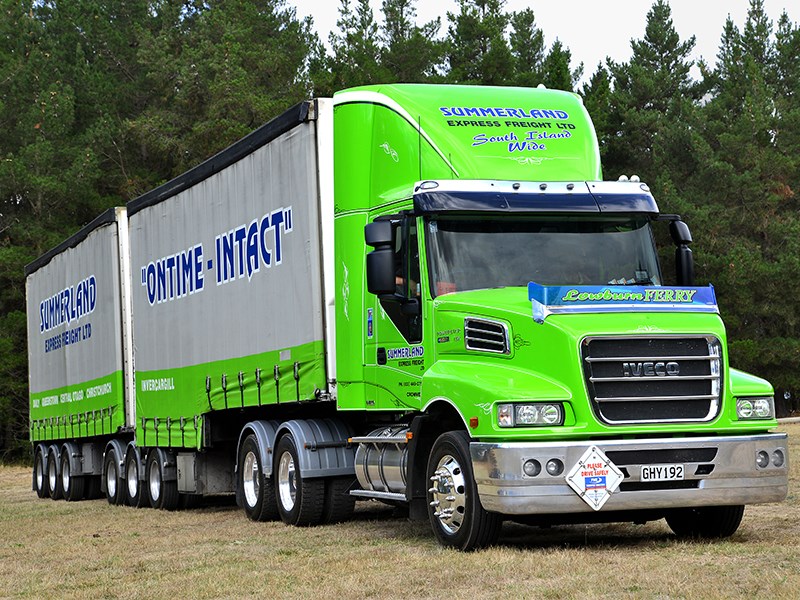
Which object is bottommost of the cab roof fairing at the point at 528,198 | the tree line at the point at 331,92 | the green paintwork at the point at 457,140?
the cab roof fairing at the point at 528,198

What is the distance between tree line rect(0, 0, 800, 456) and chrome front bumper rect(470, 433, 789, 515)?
39.7 m

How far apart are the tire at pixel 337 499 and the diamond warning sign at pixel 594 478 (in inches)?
177

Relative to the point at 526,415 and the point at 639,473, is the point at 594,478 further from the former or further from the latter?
the point at 526,415

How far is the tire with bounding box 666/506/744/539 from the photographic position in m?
11.6

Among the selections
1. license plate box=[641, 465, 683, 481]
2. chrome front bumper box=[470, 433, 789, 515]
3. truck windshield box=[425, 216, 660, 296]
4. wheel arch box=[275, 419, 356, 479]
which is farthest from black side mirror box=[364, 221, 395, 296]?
wheel arch box=[275, 419, 356, 479]

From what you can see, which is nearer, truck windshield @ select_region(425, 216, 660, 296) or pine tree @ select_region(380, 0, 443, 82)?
truck windshield @ select_region(425, 216, 660, 296)

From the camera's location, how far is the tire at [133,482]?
21.0 m

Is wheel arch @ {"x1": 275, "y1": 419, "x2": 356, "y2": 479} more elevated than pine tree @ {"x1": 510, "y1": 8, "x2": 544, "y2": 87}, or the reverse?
pine tree @ {"x1": 510, "y1": 8, "x2": 544, "y2": 87}

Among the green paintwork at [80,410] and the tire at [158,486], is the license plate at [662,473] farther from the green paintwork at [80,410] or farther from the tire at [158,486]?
the green paintwork at [80,410]

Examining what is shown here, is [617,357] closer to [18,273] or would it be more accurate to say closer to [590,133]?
[590,133]

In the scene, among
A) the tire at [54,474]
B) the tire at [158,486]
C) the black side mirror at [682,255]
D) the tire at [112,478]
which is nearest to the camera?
the black side mirror at [682,255]

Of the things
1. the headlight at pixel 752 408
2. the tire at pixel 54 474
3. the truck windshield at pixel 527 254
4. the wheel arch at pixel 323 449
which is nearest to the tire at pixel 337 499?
the wheel arch at pixel 323 449

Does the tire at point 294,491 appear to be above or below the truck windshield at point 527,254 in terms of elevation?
below

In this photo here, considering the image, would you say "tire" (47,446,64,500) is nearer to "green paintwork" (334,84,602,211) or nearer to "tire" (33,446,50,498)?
"tire" (33,446,50,498)
